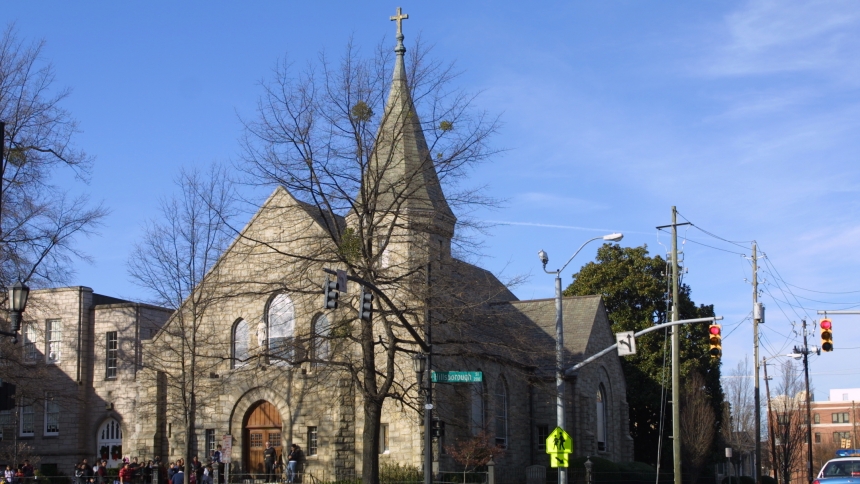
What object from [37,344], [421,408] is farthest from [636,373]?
[37,344]

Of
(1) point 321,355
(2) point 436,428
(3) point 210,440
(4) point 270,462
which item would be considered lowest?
(4) point 270,462

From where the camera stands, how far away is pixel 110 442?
4306 centimetres

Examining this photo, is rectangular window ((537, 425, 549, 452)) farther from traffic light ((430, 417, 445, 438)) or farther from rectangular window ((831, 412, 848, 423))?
rectangular window ((831, 412, 848, 423))

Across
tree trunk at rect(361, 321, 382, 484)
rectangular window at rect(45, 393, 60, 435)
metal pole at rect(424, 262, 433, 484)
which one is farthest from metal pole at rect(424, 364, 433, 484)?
rectangular window at rect(45, 393, 60, 435)

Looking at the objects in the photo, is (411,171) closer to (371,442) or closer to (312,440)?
(371,442)

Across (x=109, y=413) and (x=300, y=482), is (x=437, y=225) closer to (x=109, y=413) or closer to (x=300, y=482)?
(x=300, y=482)

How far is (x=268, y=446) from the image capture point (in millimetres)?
36438

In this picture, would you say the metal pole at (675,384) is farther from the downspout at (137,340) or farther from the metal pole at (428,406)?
the downspout at (137,340)

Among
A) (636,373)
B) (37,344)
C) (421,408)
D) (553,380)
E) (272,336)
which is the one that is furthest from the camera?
(636,373)

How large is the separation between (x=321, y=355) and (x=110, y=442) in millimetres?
15436

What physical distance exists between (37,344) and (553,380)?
23554mm

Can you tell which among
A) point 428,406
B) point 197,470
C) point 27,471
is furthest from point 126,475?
point 428,406

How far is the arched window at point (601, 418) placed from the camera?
47344 millimetres

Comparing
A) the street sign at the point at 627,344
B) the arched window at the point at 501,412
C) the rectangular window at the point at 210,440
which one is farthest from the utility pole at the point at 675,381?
the rectangular window at the point at 210,440
